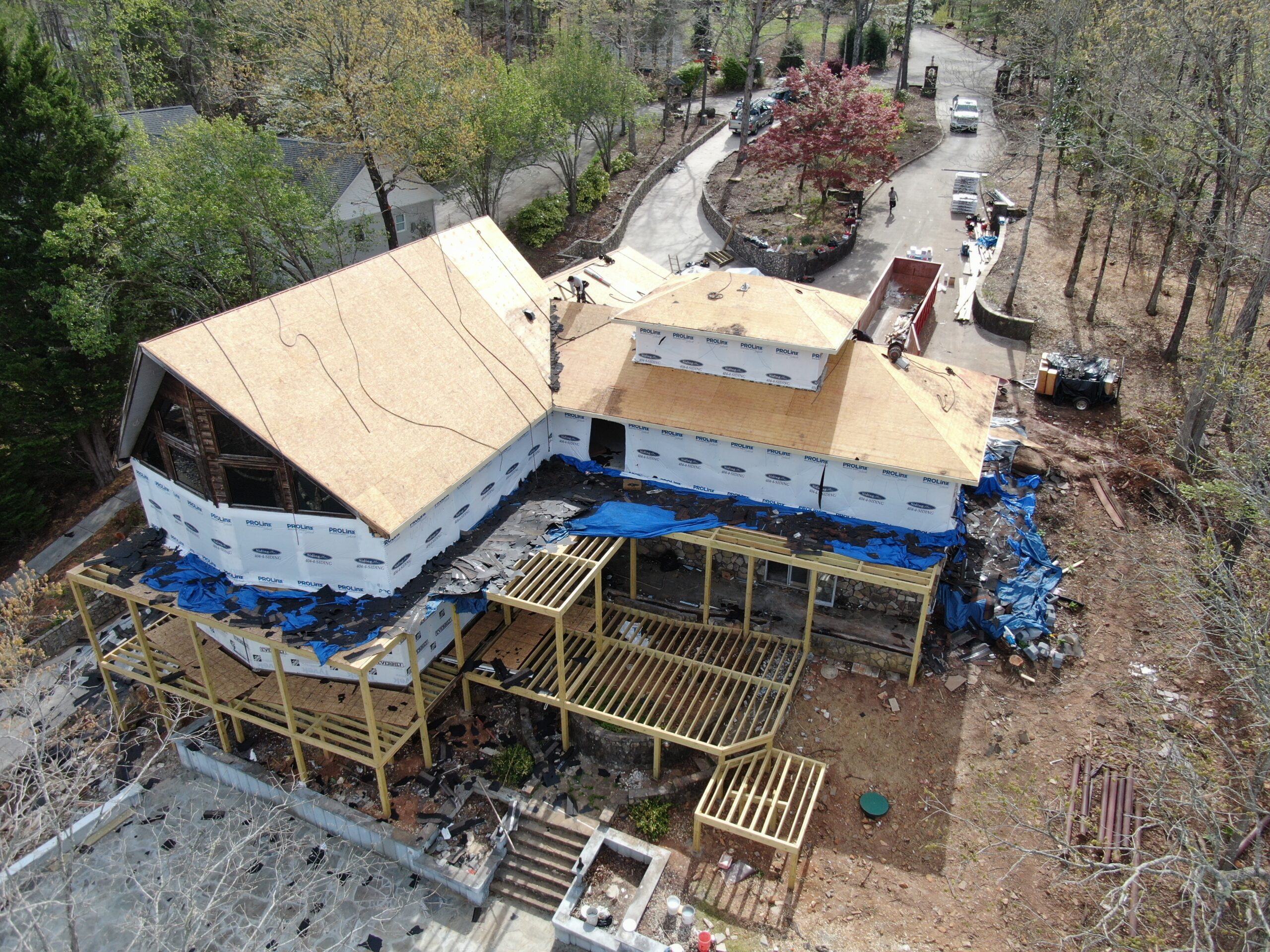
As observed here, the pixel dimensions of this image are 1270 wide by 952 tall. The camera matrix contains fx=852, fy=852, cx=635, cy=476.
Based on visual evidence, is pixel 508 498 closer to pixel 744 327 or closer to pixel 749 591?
pixel 749 591

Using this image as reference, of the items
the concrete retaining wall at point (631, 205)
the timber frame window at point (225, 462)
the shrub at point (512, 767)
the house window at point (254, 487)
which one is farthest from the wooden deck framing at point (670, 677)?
the concrete retaining wall at point (631, 205)

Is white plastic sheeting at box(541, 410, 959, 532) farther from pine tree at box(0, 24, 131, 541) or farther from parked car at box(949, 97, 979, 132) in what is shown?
parked car at box(949, 97, 979, 132)

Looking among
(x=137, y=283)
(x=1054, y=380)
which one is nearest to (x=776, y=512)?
(x=1054, y=380)

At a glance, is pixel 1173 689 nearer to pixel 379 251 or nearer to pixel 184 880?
pixel 184 880

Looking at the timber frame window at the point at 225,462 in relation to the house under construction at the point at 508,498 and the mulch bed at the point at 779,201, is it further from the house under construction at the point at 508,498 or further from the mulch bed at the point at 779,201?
the mulch bed at the point at 779,201

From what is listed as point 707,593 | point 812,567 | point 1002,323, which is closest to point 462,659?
point 707,593

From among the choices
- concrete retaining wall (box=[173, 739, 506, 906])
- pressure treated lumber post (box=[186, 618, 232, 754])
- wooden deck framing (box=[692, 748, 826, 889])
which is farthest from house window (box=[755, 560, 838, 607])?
pressure treated lumber post (box=[186, 618, 232, 754])
